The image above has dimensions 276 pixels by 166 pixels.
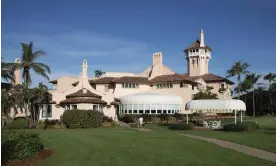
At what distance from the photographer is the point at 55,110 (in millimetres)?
45031

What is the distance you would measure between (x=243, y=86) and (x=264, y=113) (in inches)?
383

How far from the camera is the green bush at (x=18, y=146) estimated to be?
16016 millimetres

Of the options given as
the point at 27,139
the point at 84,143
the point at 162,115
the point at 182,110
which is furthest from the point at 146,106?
the point at 27,139

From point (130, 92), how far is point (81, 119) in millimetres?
22332

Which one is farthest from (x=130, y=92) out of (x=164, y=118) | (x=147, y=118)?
(x=164, y=118)

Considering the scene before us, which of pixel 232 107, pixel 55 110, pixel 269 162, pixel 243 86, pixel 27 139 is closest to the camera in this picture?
pixel 269 162

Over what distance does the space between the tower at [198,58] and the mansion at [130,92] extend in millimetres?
8855

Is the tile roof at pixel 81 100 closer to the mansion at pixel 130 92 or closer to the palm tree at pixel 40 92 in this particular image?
the mansion at pixel 130 92

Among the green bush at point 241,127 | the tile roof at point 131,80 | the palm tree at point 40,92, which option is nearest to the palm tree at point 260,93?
the tile roof at point 131,80

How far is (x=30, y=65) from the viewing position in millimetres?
46875

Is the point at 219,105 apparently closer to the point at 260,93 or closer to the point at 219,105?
the point at 219,105

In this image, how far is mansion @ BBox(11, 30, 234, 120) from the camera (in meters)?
45.1

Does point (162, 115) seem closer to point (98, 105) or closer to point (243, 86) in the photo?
point (98, 105)

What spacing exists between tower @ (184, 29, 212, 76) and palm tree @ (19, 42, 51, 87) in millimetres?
48630
